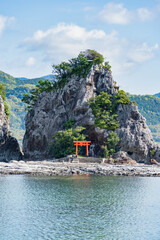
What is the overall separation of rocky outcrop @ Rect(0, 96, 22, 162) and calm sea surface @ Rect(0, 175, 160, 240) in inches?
1328

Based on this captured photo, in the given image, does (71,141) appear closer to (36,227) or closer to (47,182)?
(47,182)

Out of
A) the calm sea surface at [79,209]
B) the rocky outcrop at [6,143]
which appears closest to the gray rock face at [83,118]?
the rocky outcrop at [6,143]

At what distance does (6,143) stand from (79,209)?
5677 centimetres

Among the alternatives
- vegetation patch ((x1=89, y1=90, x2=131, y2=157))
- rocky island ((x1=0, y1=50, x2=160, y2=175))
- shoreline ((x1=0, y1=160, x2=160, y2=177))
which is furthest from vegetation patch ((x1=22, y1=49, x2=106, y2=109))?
shoreline ((x1=0, y1=160, x2=160, y2=177))

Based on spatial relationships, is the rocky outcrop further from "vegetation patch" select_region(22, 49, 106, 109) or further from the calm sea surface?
the calm sea surface

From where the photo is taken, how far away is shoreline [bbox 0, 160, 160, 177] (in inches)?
2398

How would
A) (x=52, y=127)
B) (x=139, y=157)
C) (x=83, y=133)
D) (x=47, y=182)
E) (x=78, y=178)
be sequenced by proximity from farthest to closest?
(x=52, y=127) → (x=83, y=133) → (x=139, y=157) → (x=78, y=178) → (x=47, y=182)

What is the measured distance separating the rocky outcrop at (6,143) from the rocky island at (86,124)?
1.88ft

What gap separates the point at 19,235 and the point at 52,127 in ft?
197

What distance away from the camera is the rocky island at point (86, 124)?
2689 inches

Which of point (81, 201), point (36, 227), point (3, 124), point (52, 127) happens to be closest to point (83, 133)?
point (52, 127)

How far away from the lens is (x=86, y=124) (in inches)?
3091

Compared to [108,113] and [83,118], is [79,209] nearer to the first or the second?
[108,113]

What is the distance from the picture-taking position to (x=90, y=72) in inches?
3295
